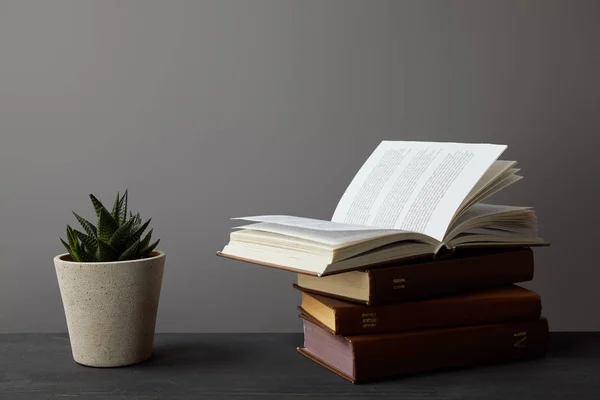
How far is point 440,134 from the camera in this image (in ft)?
4.95

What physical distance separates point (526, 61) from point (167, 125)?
0.75 m

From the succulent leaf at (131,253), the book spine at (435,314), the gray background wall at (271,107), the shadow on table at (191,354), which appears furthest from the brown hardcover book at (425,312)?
the gray background wall at (271,107)

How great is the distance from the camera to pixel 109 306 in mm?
974

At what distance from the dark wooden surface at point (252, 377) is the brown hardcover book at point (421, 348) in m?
0.01

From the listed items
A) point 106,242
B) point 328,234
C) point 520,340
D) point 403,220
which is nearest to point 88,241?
Answer: point 106,242

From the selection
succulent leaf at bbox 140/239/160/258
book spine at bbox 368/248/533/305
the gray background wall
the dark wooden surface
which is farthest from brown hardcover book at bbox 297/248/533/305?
the gray background wall

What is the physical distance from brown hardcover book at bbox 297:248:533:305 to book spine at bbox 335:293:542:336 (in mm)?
13

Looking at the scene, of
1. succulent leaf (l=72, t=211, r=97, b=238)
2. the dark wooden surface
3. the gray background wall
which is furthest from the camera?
the gray background wall

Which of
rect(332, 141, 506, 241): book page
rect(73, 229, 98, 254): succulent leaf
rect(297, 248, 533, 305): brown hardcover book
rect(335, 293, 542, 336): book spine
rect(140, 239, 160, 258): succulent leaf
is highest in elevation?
rect(332, 141, 506, 241): book page

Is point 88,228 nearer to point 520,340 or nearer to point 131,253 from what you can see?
point 131,253

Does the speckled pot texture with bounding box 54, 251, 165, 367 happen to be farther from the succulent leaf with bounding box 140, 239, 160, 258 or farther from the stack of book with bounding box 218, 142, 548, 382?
the stack of book with bounding box 218, 142, 548, 382

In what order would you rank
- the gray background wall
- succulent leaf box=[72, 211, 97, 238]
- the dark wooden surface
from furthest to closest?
1. the gray background wall
2. succulent leaf box=[72, 211, 97, 238]
3. the dark wooden surface

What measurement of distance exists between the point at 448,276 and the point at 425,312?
6cm

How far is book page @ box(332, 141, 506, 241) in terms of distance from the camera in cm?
97
